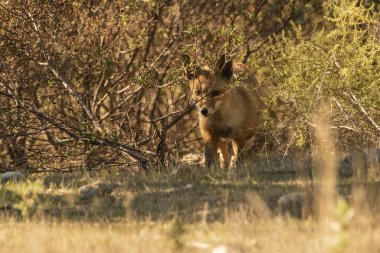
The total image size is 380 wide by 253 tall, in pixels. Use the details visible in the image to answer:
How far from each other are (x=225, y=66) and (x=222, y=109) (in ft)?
2.40

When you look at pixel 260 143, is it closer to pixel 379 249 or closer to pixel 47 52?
pixel 47 52

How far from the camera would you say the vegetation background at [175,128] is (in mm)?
5766

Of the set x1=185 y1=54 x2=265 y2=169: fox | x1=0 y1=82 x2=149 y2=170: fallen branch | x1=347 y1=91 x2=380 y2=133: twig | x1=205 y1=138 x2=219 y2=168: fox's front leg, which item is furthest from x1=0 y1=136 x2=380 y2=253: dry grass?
x1=185 y1=54 x2=265 y2=169: fox

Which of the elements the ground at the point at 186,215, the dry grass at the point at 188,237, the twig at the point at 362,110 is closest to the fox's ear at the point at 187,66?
the twig at the point at 362,110

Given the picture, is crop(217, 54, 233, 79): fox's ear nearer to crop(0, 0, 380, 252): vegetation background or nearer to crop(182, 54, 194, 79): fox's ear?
crop(0, 0, 380, 252): vegetation background

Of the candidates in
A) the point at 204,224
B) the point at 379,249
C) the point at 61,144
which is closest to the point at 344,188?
the point at 204,224

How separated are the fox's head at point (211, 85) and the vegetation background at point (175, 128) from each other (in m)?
0.21

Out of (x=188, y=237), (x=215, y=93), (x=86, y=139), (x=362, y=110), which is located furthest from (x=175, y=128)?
(x=188, y=237)

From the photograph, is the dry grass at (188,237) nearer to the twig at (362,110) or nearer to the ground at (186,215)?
the ground at (186,215)

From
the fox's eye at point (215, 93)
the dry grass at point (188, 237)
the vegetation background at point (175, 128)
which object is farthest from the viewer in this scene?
the fox's eye at point (215, 93)

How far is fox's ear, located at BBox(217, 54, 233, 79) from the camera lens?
37.8 ft

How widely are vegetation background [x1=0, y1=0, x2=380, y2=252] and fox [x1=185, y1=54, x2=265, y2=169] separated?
27cm

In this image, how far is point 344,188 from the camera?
278 inches

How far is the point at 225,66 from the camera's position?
11617mm
